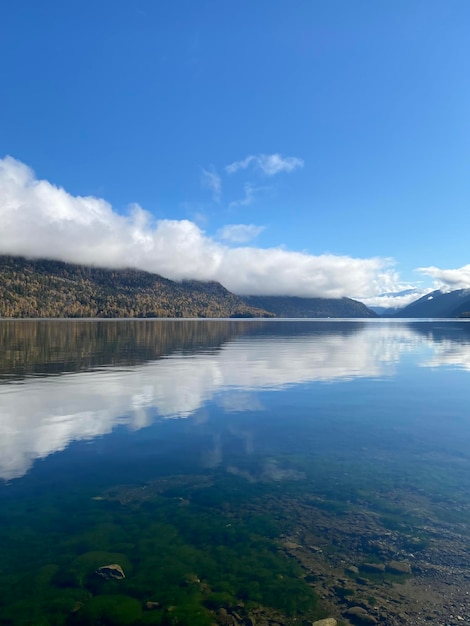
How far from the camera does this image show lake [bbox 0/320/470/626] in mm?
12836

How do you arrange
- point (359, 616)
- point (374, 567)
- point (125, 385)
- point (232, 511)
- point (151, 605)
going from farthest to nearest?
point (125, 385) < point (232, 511) < point (374, 567) < point (151, 605) < point (359, 616)

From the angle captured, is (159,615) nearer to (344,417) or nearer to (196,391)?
(344,417)

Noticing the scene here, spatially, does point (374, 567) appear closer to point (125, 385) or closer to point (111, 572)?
point (111, 572)

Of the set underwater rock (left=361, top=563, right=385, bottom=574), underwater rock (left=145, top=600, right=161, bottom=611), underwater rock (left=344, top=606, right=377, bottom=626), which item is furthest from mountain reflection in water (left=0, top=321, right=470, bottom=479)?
underwater rock (left=344, top=606, right=377, bottom=626)

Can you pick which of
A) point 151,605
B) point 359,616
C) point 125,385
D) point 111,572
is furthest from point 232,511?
point 125,385

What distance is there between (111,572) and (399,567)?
30.6 ft

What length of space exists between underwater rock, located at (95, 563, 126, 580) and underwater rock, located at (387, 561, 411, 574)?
8593 mm

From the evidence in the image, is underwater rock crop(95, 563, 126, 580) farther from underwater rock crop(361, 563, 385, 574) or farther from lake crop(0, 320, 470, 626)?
underwater rock crop(361, 563, 385, 574)

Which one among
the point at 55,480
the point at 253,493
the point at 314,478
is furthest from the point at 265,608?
the point at 55,480

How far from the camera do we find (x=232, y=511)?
728 inches

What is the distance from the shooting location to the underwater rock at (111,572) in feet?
45.6

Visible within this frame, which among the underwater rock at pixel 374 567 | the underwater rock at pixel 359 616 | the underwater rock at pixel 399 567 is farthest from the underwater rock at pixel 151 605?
the underwater rock at pixel 399 567

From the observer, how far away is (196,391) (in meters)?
45.3

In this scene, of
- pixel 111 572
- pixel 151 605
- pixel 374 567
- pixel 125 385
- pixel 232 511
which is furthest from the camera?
pixel 125 385
